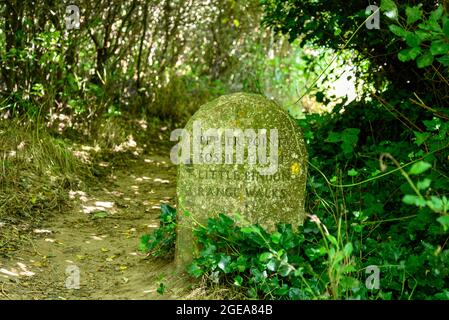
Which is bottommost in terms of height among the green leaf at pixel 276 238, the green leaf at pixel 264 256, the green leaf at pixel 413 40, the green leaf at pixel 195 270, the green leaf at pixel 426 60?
the green leaf at pixel 195 270

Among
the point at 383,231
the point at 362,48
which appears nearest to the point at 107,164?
the point at 362,48

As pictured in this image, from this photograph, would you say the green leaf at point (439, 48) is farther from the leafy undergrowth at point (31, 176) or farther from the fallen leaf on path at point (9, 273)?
the leafy undergrowth at point (31, 176)

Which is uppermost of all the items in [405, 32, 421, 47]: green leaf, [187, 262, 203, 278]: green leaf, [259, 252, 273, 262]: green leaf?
[405, 32, 421, 47]: green leaf

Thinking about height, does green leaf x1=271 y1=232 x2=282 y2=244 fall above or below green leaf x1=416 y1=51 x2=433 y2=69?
below

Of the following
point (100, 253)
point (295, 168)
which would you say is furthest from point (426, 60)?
point (100, 253)

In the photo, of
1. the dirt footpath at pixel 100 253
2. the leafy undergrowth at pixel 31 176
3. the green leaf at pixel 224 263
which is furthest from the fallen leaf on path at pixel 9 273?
the green leaf at pixel 224 263

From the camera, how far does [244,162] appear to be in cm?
445

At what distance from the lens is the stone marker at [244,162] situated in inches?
174

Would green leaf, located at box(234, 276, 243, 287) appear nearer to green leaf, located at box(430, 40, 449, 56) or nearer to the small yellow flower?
the small yellow flower


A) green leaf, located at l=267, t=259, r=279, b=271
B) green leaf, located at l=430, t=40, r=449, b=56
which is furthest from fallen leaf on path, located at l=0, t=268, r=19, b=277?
green leaf, located at l=430, t=40, r=449, b=56

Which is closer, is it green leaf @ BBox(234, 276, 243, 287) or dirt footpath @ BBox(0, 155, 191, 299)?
green leaf @ BBox(234, 276, 243, 287)

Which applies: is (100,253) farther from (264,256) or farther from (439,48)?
(439,48)

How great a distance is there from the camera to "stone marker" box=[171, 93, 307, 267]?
4.42 m
